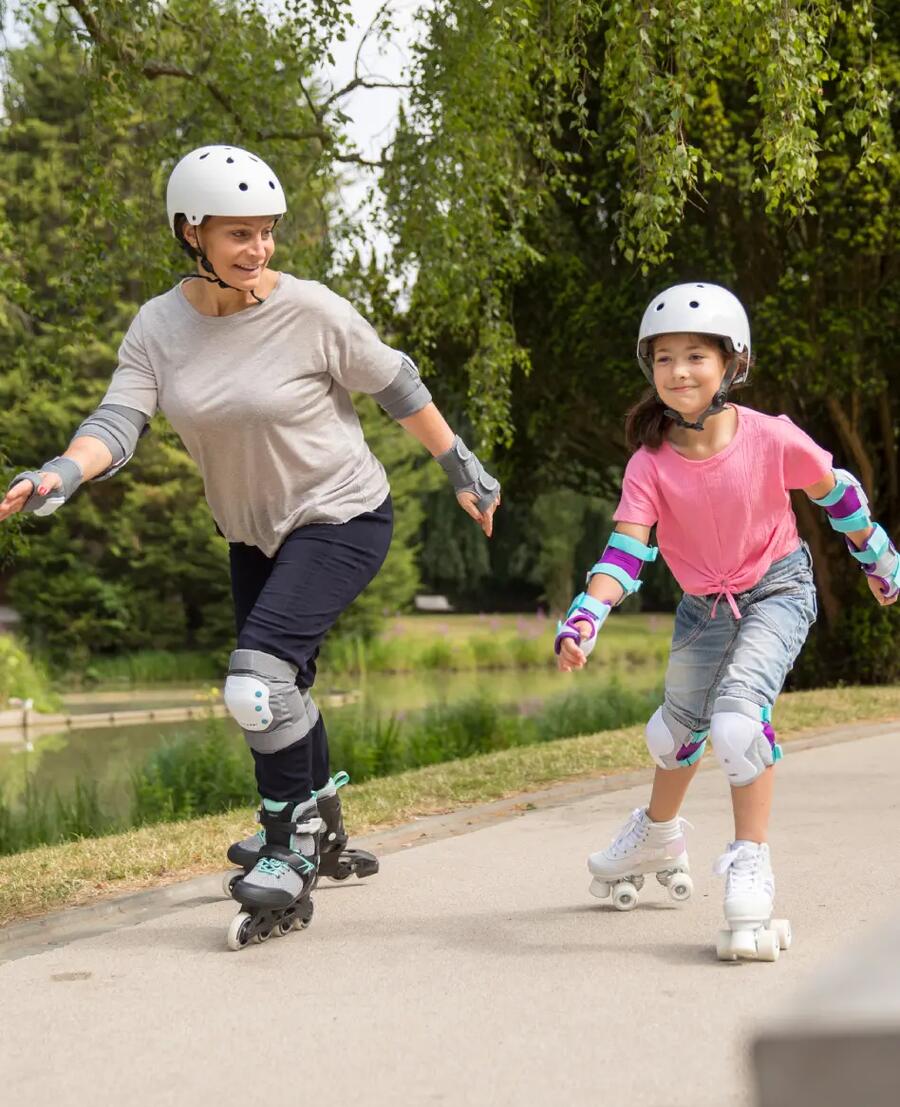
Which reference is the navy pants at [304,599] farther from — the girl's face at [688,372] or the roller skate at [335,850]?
the girl's face at [688,372]

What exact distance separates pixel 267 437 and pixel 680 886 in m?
1.81

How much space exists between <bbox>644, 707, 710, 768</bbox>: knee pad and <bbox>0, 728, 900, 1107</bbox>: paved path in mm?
467

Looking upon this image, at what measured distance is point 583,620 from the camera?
4.12m

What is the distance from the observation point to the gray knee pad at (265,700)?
165 inches

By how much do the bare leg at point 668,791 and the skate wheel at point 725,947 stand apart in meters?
0.66

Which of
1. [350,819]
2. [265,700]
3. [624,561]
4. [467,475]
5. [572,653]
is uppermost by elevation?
[467,475]

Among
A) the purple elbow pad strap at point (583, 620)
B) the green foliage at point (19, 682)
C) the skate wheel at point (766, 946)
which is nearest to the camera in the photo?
the skate wheel at point (766, 946)

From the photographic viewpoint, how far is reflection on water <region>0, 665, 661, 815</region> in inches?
499

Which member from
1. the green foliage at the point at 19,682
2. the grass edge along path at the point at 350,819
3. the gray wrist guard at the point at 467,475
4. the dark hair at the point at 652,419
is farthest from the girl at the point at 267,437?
the green foliage at the point at 19,682

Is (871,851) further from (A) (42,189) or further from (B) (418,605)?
(B) (418,605)

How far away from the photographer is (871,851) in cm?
525

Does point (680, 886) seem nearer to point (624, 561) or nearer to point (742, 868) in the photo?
point (742, 868)

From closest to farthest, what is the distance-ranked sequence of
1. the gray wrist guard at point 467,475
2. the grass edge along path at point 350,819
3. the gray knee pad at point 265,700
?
1. the gray knee pad at point 265,700
2. the gray wrist guard at point 467,475
3. the grass edge along path at point 350,819

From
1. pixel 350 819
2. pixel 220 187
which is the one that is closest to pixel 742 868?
pixel 220 187
